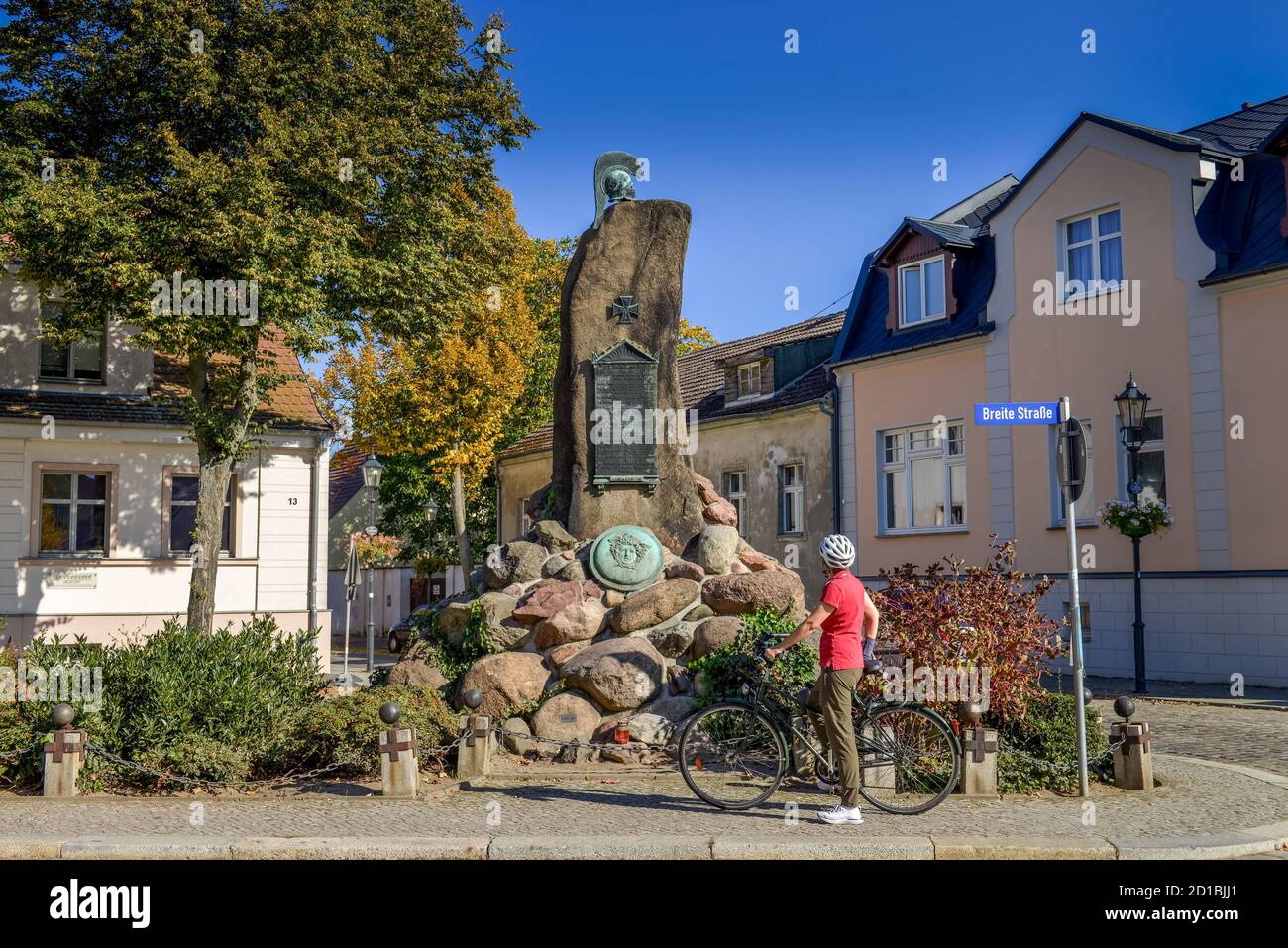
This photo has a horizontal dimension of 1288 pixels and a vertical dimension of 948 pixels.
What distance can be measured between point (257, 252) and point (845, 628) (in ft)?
43.6

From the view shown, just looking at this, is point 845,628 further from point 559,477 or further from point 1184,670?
point 1184,670

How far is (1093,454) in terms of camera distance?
64.3 ft

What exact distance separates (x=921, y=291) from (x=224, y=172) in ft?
43.6

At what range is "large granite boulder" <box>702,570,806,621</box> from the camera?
36.8ft

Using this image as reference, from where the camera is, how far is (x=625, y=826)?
770 centimetres

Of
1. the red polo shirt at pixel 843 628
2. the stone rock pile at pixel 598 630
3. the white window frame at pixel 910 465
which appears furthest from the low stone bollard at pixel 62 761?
the white window frame at pixel 910 465

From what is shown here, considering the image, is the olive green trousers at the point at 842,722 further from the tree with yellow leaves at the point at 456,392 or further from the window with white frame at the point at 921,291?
the tree with yellow leaves at the point at 456,392

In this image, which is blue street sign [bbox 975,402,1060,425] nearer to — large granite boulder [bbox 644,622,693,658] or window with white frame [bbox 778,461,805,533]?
large granite boulder [bbox 644,622,693,658]

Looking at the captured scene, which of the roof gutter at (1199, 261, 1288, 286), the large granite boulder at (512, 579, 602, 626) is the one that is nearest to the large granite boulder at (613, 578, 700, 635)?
the large granite boulder at (512, 579, 602, 626)

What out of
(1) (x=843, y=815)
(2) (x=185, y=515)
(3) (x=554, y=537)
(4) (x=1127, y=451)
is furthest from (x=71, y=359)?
(1) (x=843, y=815)

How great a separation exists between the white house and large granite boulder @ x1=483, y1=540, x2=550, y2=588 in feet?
35.3

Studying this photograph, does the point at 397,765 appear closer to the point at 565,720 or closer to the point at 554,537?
the point at 565,720

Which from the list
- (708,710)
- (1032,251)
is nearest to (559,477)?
(708,710)

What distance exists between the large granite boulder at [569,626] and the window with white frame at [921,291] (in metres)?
14.0
